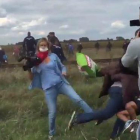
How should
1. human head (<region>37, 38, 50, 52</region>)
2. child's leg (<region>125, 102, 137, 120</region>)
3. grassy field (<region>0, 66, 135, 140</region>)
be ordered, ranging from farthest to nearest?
human head (<region>37, 38, 50, 52</region>), grassy field (<region>0, 66, 135, 140</region>), child's leg (<region>125, 102, 137, 120</region>)

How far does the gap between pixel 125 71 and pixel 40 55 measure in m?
1.62

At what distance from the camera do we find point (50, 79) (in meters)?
6.95

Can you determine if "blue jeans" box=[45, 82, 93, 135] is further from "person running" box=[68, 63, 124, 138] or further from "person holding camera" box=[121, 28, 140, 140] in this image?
"person holding camera" box=[121, 28, 140, 140]

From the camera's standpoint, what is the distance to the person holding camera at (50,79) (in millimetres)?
6926

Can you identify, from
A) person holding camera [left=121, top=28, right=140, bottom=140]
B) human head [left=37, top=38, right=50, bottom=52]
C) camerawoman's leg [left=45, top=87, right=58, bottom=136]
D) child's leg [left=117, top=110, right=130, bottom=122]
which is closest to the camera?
person holding camera [left=121, top=28, right=140, bottom=140]

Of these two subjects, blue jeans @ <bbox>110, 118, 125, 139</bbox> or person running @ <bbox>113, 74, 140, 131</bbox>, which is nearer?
person running @ <bbox>113, 74, 140, 131</bbox>

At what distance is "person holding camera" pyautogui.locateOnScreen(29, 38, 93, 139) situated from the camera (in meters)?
6.93

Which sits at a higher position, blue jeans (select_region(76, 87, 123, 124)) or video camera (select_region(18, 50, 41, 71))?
video camera (select_region(18, 50, 41, 71))

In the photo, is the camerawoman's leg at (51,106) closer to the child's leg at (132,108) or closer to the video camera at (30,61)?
the video camera at (30,61)

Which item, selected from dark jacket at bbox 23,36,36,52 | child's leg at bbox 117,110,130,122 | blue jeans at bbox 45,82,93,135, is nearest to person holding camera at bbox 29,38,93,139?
blue jeans at bbox 45,82,93,135

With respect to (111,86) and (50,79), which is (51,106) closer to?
(50,79)

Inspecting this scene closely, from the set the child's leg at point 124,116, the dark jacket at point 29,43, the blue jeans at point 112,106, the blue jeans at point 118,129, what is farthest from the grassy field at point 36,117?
the dark jacket at point 29,43

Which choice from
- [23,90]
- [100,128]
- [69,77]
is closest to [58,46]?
[69,77]

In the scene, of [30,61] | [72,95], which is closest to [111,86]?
[72,95]
